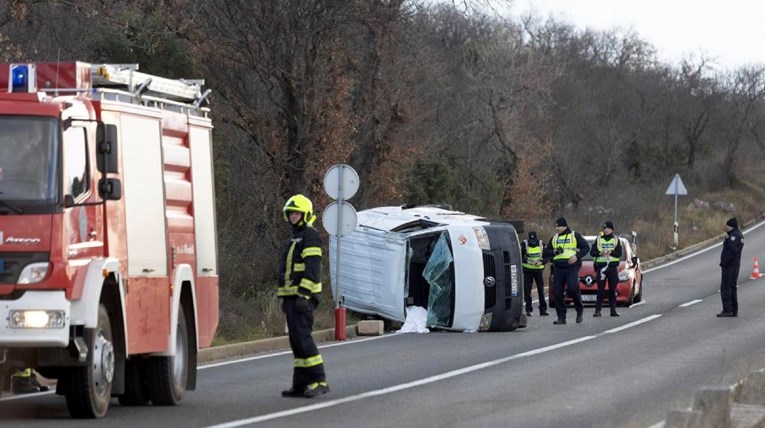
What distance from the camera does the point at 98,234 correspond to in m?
12.0

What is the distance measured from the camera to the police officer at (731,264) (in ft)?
A: 91.8

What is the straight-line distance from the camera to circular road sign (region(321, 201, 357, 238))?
80.4 ft

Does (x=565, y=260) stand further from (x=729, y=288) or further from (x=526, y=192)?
(x=526, y=192)

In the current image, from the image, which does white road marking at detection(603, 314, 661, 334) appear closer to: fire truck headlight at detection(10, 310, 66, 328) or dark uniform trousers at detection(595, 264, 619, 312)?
dark uniform trousers at detection(595, 264, 619, 312)

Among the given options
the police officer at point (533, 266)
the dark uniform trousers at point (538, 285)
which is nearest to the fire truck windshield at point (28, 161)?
the police officer at point (533, 266)

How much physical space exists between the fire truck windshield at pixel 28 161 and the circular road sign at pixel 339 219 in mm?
12997

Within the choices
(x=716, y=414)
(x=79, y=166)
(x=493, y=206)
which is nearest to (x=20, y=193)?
(x=79, y=166)

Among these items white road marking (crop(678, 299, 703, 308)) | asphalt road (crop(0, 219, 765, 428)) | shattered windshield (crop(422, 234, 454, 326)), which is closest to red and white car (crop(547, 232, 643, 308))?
white road marking (crop(678, 299, 703, 308))

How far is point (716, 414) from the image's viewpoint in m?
9.78

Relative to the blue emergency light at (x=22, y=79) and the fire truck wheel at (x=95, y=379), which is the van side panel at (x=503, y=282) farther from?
the blue emergency light at (x=22, y=79)

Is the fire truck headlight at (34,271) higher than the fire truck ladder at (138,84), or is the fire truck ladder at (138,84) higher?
the fire truck ladder at (138,84)

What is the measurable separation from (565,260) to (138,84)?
48.2 feet

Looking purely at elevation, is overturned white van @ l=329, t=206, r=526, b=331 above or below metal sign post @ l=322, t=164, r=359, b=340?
below

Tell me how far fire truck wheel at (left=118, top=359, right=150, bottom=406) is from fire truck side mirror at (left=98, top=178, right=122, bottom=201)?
7.81 feet
